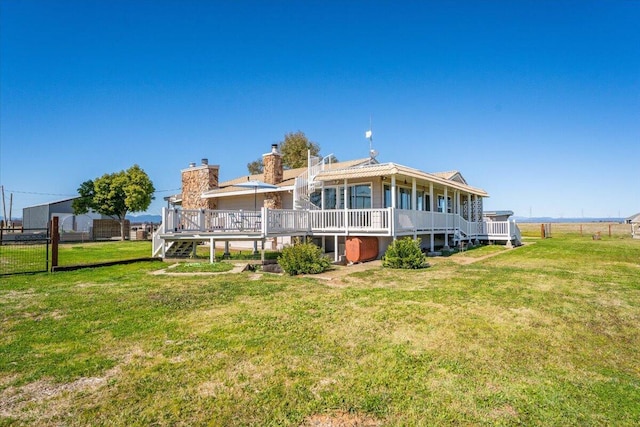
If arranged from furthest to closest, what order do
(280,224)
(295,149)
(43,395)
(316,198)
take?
(295,149)
(316,198)
(280,224)
(43,395)

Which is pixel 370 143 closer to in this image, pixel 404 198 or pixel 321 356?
pixel 404 198

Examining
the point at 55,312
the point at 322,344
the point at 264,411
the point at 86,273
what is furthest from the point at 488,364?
the point at 86,273

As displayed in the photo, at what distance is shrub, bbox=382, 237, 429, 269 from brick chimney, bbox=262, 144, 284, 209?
832 cm

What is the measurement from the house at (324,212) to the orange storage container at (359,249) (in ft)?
0.88

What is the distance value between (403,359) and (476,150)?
26167mm

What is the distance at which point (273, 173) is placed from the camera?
1892 cm

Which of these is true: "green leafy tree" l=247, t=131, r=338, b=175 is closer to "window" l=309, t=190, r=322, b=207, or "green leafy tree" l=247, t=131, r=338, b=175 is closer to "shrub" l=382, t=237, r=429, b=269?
"window" l=309, t=190, r=322, b=207

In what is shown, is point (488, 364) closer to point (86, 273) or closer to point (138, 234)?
point (86, 273)

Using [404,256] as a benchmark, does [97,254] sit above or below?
below

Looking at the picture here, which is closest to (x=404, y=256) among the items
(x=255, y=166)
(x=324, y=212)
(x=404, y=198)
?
(x=324, y=212)

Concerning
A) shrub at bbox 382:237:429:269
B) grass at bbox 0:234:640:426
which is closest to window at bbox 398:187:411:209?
shrub at bbox 382:237:429:269

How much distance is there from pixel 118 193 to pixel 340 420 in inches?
1306

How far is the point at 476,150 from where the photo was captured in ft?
88.5

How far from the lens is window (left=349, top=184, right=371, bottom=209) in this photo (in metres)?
16.4
